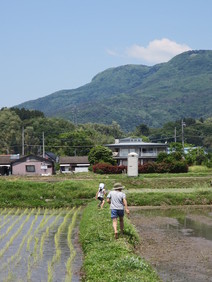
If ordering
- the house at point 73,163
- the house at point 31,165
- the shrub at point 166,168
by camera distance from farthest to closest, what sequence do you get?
1. the house at point 73,163
2. the house at point 31,165
3. the shrub at point 166,168

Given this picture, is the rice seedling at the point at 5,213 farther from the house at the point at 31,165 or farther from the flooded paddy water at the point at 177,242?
the house at the point at 31,165

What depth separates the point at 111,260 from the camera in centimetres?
1039

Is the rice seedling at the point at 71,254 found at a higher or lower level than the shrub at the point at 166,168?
lower

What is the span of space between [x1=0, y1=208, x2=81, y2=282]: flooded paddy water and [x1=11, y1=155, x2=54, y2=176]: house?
37.8 meters

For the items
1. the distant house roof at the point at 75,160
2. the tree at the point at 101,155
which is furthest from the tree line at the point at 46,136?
the tree at the point at 101,155

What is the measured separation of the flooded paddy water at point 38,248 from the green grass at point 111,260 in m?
0.45

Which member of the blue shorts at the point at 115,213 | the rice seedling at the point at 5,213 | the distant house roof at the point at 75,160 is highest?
the distant house roof at the point at 75,160

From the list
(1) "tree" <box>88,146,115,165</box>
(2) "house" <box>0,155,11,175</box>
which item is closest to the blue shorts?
(1) "tree" <box>88,146,115,165</box>

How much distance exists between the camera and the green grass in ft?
29.9

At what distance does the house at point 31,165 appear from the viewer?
61.0 m

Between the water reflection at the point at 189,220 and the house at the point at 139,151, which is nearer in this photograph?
the water reflection at the point at 189,220

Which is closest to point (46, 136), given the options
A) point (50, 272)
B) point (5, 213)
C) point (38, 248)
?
point (5, 213)

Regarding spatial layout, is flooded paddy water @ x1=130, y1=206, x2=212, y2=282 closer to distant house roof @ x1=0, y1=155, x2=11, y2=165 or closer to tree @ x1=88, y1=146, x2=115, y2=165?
tree @ x1=88, y1=146, x2=115, y2=165

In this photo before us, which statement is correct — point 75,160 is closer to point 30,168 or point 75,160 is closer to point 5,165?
point 5,165
